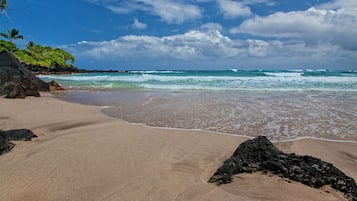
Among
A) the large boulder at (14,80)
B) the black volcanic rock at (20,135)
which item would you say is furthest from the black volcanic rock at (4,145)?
the large boulder at (14,80)

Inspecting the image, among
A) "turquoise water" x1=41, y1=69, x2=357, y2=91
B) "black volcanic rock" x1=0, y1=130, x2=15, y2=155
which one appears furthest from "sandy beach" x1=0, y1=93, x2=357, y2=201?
"turquoise water" x1=41, y1=69, x2=357, y2=91

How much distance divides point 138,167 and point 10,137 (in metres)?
2.52

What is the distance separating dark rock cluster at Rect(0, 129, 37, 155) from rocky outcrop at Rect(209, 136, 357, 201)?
301 cm

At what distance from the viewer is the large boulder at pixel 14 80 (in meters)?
10.6

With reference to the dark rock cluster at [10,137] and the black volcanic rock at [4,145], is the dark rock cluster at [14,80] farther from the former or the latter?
the black volcanic rock at [4,145]

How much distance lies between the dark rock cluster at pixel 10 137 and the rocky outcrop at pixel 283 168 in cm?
301

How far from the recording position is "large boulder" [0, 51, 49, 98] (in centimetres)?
1059

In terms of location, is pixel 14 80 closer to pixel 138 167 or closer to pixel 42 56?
pixel 138 167

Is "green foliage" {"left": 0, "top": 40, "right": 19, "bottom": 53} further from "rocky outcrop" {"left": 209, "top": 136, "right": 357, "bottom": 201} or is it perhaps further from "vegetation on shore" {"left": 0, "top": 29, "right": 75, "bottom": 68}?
"rocky outcrop" {"left": 209, "top": 136, "right": 357, "bottom": 201}

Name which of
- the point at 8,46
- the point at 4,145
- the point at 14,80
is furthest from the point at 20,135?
the point at 8,46

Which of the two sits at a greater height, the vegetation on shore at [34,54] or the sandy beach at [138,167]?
the vegetation on shore at [34,54]

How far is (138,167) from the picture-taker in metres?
3.33

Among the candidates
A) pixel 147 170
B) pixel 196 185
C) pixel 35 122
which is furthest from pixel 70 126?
pixel 196 185

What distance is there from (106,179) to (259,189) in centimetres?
164
